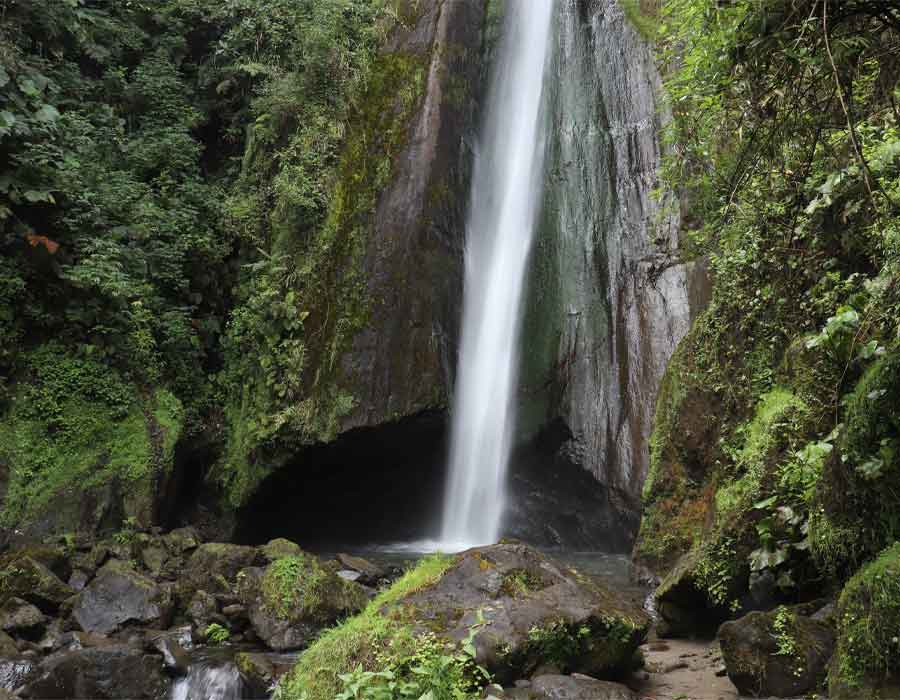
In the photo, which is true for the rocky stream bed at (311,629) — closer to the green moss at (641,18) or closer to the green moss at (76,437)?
the green moss at (76,437)

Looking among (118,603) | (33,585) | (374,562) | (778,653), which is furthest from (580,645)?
(374,562)

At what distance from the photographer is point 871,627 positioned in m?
3.29

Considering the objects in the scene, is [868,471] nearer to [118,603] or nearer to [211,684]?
[211,684]

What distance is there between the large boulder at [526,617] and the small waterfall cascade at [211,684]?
5.37 ft

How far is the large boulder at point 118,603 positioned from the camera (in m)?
6.51

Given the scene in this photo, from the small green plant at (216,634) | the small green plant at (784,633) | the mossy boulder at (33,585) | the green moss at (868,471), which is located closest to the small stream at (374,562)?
the small green plant at (216,634)

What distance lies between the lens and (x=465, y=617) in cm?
449

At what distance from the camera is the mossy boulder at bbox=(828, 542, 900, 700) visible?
3215 millimetres

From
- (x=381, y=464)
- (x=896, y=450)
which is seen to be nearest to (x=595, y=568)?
(x=381, y=464)

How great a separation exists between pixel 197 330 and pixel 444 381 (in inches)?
178

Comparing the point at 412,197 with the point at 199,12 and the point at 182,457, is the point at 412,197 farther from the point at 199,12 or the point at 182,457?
the point at 199,12

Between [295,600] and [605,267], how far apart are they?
720 centimetres

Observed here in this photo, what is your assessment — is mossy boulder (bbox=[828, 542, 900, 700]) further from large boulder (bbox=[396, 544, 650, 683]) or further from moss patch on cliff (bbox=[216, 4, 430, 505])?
moss patch on cliff (bbox=[216, 4, 430, 505])

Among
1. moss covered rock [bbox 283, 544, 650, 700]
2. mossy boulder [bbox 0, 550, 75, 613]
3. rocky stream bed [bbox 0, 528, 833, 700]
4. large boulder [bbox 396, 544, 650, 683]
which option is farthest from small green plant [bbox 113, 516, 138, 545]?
large boulder [bbox 396, 544, 650, 683]
